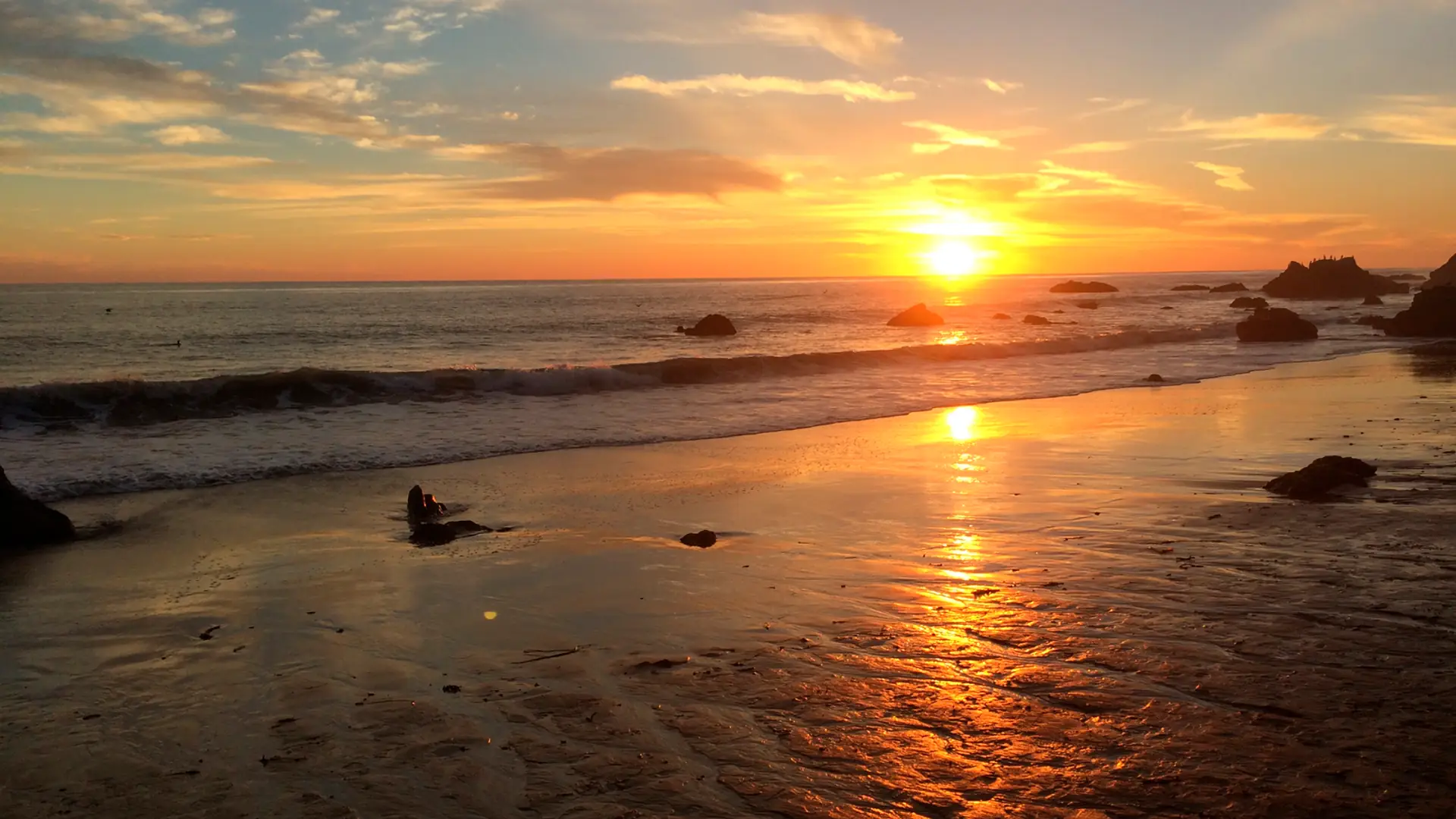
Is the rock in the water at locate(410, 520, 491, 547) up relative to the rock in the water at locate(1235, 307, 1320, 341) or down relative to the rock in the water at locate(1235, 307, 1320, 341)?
down

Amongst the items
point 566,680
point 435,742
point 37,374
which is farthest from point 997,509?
point 37,374

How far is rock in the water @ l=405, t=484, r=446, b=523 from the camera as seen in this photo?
1091 cm

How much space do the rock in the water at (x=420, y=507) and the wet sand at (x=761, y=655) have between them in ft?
0.81

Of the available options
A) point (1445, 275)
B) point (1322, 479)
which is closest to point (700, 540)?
point (1322, 479)

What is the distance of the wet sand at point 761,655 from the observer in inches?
177

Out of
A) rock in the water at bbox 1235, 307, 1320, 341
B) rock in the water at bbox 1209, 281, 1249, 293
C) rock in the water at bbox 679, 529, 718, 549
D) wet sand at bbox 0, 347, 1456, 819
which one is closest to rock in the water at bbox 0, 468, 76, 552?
wet sand at bbox 0, 347, 1456, 819

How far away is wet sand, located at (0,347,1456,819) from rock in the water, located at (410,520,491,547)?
277 mm

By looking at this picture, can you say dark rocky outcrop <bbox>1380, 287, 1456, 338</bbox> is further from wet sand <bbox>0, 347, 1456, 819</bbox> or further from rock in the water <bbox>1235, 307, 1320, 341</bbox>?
wet sand <bbox>0, 347, 1456, 819</bbox>

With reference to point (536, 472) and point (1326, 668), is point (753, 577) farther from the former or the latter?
point (536, 472)

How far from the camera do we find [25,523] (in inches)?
388

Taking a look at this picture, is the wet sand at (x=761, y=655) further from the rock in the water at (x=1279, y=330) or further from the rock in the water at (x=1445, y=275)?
the rock in the water at (x=1445, y=275)

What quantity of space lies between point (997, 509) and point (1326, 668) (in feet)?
17.1

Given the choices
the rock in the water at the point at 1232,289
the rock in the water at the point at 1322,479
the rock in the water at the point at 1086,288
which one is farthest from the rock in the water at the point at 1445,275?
the rock in the water at the point at 1086,288

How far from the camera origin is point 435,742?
201 inches
